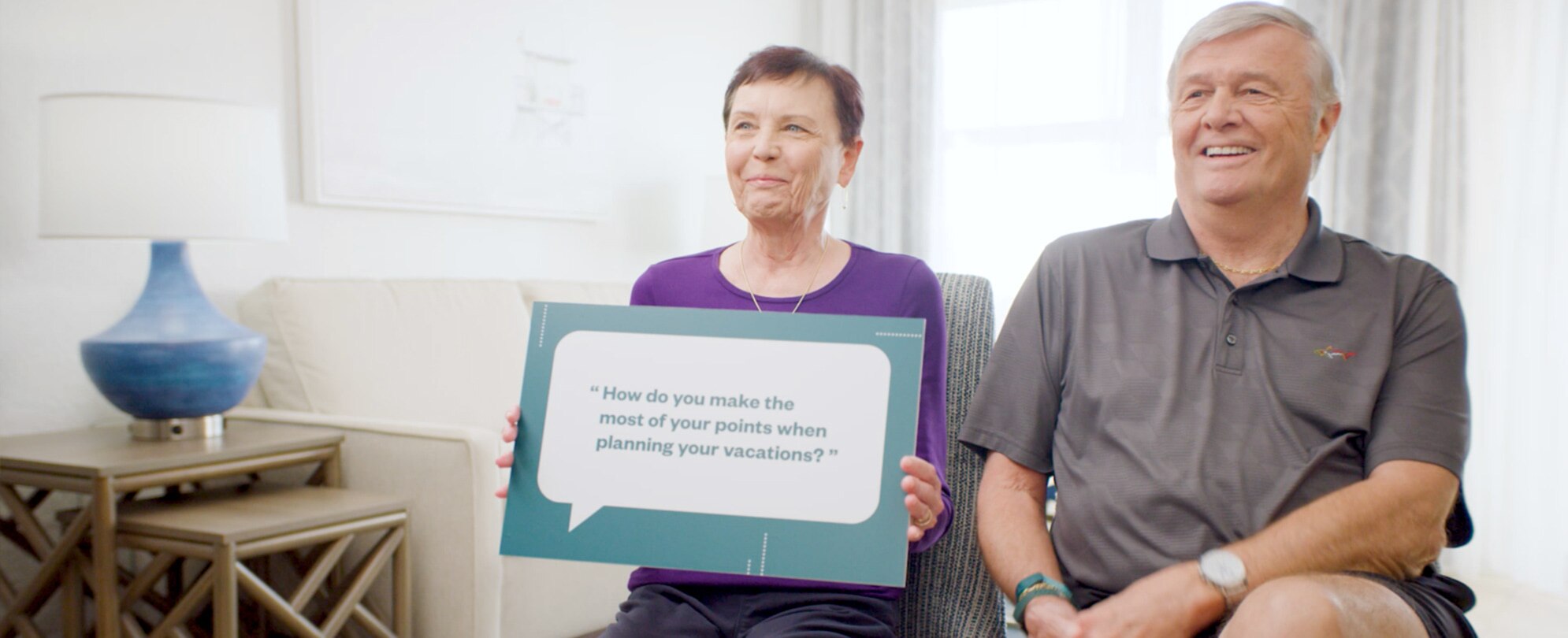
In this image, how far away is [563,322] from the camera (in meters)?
1.26

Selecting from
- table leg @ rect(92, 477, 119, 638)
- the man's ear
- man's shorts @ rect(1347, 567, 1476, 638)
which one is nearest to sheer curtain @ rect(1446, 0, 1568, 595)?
the man's ear

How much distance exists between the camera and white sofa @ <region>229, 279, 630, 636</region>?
2.25 m

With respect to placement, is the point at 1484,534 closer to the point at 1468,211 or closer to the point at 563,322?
the point at 1468,211

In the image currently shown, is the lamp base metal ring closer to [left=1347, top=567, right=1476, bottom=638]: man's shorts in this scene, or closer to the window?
[left=1347, top=567, right=1476, bottom=638]: man's shorts

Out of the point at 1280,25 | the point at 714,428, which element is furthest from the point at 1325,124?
the point at 714,428

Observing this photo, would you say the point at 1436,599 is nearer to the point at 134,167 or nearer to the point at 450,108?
the point at 134,167

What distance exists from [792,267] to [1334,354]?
2.29ft

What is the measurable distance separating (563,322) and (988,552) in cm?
62

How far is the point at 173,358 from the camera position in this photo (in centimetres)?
213

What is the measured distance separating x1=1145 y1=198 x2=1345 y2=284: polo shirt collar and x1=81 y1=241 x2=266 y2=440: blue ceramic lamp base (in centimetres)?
181

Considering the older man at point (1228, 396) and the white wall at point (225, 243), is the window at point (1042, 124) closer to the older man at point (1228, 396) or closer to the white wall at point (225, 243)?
the white wall at point (225, 243)

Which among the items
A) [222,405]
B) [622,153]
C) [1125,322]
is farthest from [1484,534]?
[222,405]

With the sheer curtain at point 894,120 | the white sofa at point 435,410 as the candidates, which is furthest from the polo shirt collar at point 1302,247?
the sheer curtain at point 894,120

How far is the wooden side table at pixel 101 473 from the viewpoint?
6.33 feet
